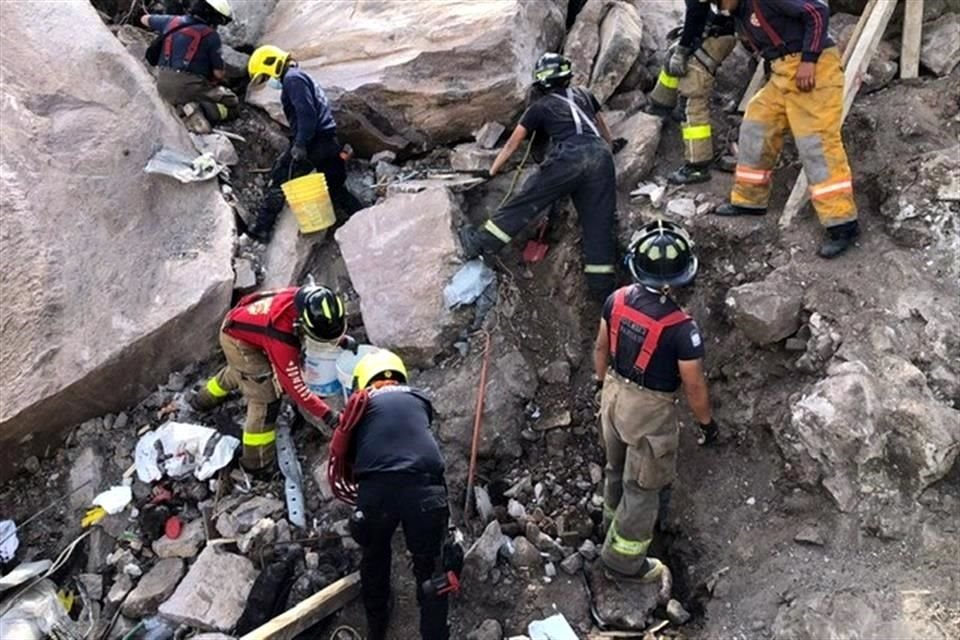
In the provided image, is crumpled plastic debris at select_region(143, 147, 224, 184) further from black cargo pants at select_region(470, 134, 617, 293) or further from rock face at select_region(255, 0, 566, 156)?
black cargo pants at select_region(470, 134, 617, 293)

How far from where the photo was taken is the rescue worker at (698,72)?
19.9 feet

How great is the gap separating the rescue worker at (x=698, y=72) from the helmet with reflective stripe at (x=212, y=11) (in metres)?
3.57

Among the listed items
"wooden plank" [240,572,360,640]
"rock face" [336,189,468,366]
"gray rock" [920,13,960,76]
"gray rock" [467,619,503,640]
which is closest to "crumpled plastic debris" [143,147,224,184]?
"rock face" [336,189,468,366]

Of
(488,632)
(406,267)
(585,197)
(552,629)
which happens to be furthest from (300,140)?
(552,629)

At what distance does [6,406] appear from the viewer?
17.6 feet

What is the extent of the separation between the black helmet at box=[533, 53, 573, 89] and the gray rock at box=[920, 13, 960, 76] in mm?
2517

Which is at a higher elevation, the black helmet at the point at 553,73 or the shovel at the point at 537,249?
the black helmet at the point at 553,73

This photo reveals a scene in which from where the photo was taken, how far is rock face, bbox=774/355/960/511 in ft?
14.7

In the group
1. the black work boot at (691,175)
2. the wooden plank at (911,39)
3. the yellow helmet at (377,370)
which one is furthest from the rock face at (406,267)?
the wooden plank at (911,39)

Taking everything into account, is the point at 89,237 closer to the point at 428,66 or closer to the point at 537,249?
the point at 428,66

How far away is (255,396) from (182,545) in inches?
38.6

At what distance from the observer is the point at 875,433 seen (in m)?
4.55

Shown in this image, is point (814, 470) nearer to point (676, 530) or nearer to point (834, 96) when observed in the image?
point (676, 530)

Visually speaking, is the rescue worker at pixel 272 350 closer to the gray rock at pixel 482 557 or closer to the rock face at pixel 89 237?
the rock face at pixel 89 237
